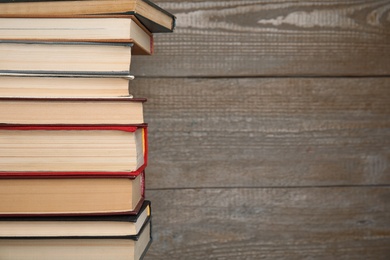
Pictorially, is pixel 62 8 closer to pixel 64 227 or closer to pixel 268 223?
pixel 64 227

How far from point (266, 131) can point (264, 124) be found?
0.01 metres

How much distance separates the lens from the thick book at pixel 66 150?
869 mm

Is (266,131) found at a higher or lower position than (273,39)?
lower

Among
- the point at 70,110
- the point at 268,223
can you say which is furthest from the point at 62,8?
the point at 268,223

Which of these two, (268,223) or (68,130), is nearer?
(68,130)

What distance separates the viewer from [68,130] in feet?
2.86

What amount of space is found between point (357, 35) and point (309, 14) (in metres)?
0.09

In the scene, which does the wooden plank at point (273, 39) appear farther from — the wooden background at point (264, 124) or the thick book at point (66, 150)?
the thick book at point (66, 150)

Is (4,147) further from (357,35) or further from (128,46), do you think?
(357,35)

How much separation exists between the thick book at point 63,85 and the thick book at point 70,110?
0.02m

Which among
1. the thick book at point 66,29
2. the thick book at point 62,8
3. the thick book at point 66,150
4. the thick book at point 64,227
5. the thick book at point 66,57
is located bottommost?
the thick book at point 64,227

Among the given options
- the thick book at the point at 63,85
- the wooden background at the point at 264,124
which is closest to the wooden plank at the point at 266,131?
the wooden background at the point at 264,124

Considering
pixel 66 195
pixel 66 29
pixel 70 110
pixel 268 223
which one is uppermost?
pixel 66 29

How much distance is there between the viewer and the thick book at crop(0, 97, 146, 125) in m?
0.87
